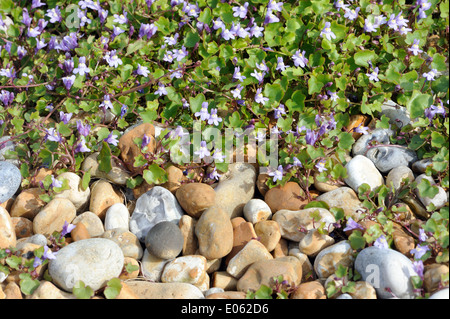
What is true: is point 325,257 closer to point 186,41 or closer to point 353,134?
point 353,134

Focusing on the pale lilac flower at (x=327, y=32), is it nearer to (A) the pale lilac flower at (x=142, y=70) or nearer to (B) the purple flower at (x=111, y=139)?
(A) the pale lilac flower at (x=142, y=70)

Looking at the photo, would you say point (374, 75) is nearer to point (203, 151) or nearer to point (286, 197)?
point (286, 197)

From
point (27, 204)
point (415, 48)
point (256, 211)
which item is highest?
point (415, 48)

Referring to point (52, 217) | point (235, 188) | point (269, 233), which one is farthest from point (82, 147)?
point (269, 233)

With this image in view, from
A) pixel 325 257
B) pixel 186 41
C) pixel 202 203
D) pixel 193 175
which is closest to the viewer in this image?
pixel 325 257

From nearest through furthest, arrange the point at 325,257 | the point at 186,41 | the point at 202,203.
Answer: the point at 325,257, the point at 202,203, the point at 186,41

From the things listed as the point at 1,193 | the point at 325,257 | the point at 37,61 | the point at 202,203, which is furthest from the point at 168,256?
the point at 37,61
